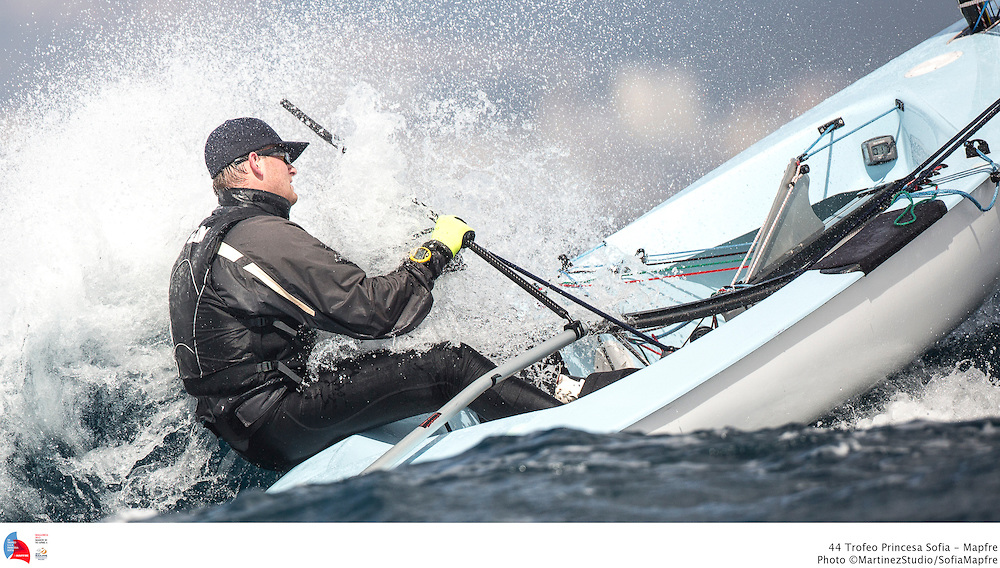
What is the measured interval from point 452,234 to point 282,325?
0.39m

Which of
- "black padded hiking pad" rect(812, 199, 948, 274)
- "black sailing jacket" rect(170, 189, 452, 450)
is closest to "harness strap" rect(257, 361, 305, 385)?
"black sailing jacket" rect(170, 189, 452, 450)

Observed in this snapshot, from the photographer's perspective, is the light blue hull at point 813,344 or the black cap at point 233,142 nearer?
the light blue hull at point 813,344

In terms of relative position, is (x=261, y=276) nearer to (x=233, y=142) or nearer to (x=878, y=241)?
(x=233, y=142)

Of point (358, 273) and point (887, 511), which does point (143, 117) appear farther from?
point (887, 511)

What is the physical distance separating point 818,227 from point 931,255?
635mm

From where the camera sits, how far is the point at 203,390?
1.27 m

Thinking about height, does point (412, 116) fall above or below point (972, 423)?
above

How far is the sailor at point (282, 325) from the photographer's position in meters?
1.22

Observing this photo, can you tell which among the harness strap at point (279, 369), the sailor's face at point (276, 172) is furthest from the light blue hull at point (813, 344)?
the sailor's face at point (276, 172)

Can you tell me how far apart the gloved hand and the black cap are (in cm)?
39

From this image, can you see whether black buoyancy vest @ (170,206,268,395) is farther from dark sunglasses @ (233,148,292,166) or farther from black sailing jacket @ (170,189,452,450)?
dark sunglasses @ (233,148,292,166)

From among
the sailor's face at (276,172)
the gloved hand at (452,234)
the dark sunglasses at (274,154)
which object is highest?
the dark sunglasses at (274,154)
